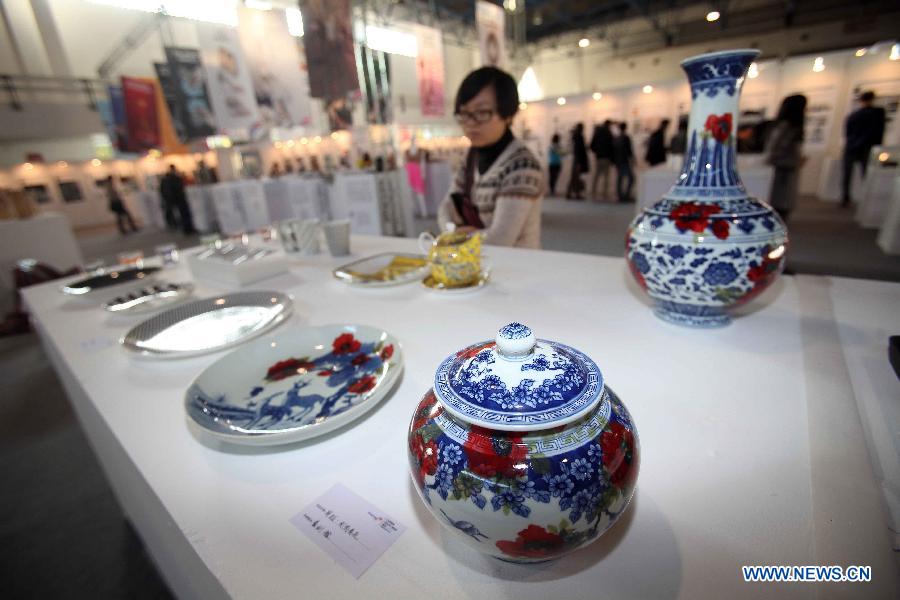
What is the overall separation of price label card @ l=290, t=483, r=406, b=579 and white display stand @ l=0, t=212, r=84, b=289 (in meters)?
5.37

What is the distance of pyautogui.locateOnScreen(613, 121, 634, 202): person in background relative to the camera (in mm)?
6988

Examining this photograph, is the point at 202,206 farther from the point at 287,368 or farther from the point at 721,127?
the point at 721,127

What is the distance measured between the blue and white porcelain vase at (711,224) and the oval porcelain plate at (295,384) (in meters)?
0.50

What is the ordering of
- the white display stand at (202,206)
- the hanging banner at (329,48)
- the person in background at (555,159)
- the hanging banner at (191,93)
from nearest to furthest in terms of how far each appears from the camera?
the hanging banner at (329,48) → the hanging banner at (191,93) → the white display stand at (202,206) → the person in background at (555,159)

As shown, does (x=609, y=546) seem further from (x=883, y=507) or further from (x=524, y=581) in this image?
(x=883, y=507)

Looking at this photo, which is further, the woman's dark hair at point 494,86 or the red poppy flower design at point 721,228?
the woman's dark hair at point 494,86

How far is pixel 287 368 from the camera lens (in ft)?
2.39

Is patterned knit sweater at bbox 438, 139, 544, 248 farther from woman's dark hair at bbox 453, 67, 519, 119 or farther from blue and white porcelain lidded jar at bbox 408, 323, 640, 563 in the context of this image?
blue and white porcelain lidded jar at bbox 408, 323, 640, 563

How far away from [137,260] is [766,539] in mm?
2003

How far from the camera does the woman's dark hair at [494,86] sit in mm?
1640

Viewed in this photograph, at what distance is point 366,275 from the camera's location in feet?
4.08

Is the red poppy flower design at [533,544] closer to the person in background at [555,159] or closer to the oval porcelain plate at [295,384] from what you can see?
the oval porcelain plate at [295,384]

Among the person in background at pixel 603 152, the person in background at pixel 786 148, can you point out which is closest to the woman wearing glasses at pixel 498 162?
the person in background at pixel 786 148
